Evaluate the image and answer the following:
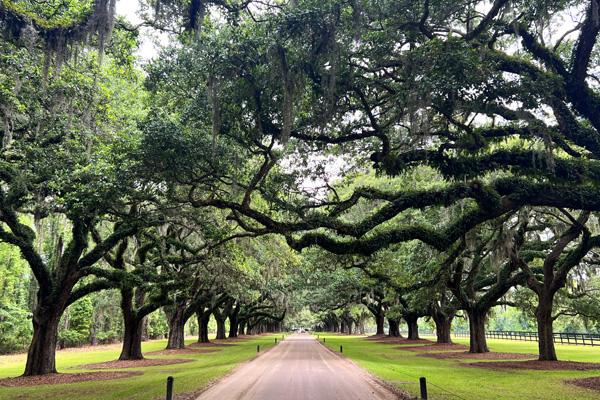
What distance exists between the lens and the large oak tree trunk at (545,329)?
15801 mm

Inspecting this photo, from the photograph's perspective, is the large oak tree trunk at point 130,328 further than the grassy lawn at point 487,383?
Yes

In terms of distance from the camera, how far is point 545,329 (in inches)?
637

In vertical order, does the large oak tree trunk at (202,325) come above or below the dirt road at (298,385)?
below

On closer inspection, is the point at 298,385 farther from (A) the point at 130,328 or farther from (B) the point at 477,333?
(B) the point at 477,333

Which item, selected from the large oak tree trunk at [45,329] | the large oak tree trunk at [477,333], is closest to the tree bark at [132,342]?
the large oak tree trunk at [45,329]

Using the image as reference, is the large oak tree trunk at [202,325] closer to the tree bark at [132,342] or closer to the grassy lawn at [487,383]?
the tree bark at [132,342]

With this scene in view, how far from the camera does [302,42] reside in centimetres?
820

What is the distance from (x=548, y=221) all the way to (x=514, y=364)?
656cm

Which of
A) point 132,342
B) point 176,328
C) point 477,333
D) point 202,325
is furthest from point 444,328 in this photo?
point 132,342

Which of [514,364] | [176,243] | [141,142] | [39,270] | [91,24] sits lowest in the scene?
[514,364]

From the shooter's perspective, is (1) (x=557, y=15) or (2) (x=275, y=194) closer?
(1) (x=557, y=15)

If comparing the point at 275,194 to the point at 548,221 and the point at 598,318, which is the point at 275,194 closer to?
the point at 548,221

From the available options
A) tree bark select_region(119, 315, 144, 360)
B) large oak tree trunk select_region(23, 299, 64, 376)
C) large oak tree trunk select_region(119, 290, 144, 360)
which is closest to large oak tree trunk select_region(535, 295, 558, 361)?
large oak tree trunk select_region(119, 290, 144, 360)

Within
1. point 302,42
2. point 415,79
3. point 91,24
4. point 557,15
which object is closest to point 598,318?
point 557,15
